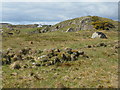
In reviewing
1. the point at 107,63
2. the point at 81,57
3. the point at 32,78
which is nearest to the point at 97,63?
the point at 107,63

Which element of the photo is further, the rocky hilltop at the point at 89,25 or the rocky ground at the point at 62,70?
the rocky hilltop at the point at 89,25

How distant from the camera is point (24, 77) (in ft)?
56.9

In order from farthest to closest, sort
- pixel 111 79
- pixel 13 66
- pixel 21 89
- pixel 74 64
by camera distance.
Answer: pixel 74 64, pixel 13 66, pixel 111 79, pixel 21 89

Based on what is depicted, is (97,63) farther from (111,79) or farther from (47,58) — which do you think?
(47,58)

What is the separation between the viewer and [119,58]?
82.6 feet

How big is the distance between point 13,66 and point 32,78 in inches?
217

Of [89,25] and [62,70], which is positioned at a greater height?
[89,25]

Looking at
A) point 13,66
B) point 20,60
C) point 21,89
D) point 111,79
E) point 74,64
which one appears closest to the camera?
point 21,89

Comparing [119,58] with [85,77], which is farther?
[119,58]

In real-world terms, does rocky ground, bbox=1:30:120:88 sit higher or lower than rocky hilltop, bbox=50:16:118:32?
lower

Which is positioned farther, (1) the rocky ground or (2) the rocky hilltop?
(2) the rocky hilltop

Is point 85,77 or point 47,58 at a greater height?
point 47,58

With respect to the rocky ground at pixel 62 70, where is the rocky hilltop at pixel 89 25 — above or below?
above

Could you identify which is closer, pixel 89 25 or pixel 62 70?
pixel 62 70
